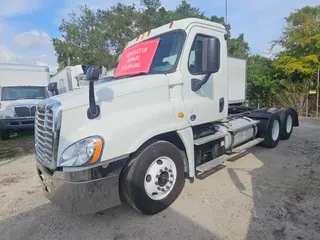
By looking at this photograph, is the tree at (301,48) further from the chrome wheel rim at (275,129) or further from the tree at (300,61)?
the chrome wheel rim at (275,129)

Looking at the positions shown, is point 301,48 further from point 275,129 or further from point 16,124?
point 16,124

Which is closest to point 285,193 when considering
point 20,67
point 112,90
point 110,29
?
point 112,90

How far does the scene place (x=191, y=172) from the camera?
3.42m

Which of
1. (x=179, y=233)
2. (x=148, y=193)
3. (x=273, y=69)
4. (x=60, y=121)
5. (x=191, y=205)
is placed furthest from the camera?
(x=273, y=69)

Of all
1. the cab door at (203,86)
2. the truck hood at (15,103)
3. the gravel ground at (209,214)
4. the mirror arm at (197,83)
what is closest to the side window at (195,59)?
the cab door at (203,86)

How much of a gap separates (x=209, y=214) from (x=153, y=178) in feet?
2.90

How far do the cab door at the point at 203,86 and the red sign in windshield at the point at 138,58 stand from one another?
0.52 m

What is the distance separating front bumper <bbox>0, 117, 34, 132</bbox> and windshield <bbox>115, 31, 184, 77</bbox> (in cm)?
672

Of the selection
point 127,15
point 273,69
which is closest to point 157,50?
point 273,69

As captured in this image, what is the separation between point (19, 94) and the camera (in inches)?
394

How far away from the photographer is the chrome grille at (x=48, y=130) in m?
2.51

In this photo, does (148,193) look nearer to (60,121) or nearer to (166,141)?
(166,141)

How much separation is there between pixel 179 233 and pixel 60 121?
1.84 metres

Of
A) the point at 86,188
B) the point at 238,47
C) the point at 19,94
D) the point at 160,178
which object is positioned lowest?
the point at 160,178
